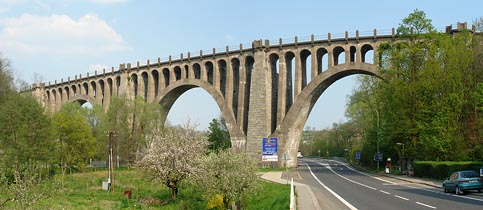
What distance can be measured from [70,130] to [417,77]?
114ft

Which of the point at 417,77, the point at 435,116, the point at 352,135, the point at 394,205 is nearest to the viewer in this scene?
the point at 394,205

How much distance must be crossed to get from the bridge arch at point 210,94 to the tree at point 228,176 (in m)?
29.9

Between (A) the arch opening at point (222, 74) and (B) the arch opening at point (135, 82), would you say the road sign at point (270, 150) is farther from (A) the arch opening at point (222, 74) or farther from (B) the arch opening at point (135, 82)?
(B) the arch opening at point (135, 82)

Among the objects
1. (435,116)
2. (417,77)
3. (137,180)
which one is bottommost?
(137,180)

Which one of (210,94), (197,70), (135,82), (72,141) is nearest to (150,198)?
(72,141)

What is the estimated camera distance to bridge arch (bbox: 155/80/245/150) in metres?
55.9

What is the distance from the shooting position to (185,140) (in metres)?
33.1

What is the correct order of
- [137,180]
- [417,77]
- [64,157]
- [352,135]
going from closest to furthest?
1. [417,77]
2. [137,180]
3. [64,157]
4. [352,135]

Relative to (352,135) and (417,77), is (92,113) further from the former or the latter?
(352,135)

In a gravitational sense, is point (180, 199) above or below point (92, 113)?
below

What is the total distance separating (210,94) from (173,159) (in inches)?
1138

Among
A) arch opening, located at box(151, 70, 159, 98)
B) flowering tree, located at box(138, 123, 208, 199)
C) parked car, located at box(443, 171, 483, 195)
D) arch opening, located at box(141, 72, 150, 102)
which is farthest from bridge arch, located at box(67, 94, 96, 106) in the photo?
parked car, located at box(443, 171, 483, 195)

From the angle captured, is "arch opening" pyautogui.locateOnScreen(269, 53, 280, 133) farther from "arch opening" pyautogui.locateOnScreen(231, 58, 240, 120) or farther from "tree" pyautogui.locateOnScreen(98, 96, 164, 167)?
"tree" pyautogui.locateOnScreen(98, 96, 164, 167)

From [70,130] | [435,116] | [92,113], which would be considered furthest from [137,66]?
[435,116]
